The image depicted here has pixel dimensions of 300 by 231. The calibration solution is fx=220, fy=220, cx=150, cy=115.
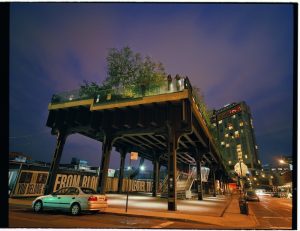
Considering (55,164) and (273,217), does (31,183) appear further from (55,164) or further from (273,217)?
(273,217)

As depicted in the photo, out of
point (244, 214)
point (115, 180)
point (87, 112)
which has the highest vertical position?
point (87, 112)

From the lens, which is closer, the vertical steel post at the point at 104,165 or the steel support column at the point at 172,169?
the steel support column at the point at 172,169

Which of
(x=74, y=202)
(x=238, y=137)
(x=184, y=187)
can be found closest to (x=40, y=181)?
(x=74, y=202)

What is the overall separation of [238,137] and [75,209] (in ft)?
525

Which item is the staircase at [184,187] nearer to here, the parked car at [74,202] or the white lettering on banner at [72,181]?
the white lettering on banner at [72,181]

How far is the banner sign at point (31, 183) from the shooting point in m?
Answer: 18.0

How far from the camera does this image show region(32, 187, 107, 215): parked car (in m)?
11.1

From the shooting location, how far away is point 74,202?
37.0ft

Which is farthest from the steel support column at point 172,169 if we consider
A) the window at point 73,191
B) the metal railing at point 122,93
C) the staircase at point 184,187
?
the staircase at point 184,187

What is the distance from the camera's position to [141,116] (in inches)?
717

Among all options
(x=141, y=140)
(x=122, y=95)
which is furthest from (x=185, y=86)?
(x=141, y=140)

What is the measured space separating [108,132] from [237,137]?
153072mm

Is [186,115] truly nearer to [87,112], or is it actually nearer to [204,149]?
[87,112]

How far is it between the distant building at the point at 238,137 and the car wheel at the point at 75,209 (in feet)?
460
